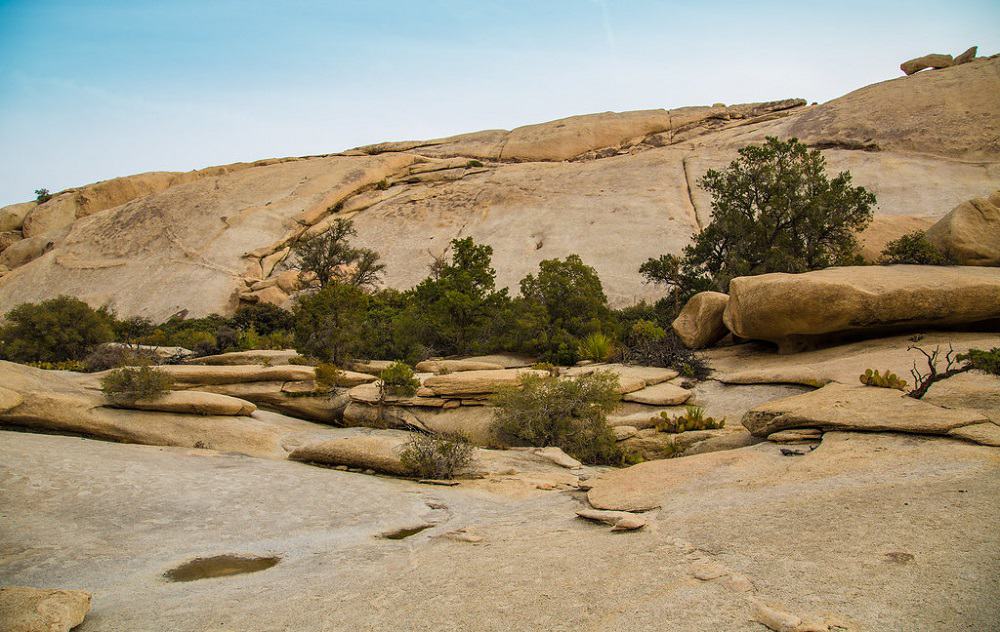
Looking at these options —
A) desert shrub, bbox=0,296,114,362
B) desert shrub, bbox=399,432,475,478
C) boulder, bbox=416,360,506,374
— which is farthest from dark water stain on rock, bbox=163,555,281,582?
desert shrub, bbox=0,296,114,362

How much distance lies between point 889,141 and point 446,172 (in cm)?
2813

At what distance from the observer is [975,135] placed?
3341 cm

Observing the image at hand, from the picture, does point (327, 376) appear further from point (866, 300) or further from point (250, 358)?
A: point (866, 300)

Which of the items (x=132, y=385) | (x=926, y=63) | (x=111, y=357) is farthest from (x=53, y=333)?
(x=926, y=63)

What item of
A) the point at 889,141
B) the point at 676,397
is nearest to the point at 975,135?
the point at 889,141

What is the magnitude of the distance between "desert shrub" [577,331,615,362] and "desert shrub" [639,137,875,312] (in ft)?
16.9

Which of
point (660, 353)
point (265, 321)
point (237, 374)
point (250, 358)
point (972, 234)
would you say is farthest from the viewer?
point (265, 321)

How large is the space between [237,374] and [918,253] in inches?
728

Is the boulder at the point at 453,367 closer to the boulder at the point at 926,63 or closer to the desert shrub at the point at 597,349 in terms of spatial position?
the desert shrub at the point at 597,349

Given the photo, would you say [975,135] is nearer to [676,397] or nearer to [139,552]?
[676,397]

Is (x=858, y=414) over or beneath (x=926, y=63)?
beneath

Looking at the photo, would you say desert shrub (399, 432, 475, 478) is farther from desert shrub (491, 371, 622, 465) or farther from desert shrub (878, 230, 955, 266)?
desert shrub (878, 230, 955, 266)

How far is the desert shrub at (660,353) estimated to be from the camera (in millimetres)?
16312

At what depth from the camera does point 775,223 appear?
2206 centimetres
